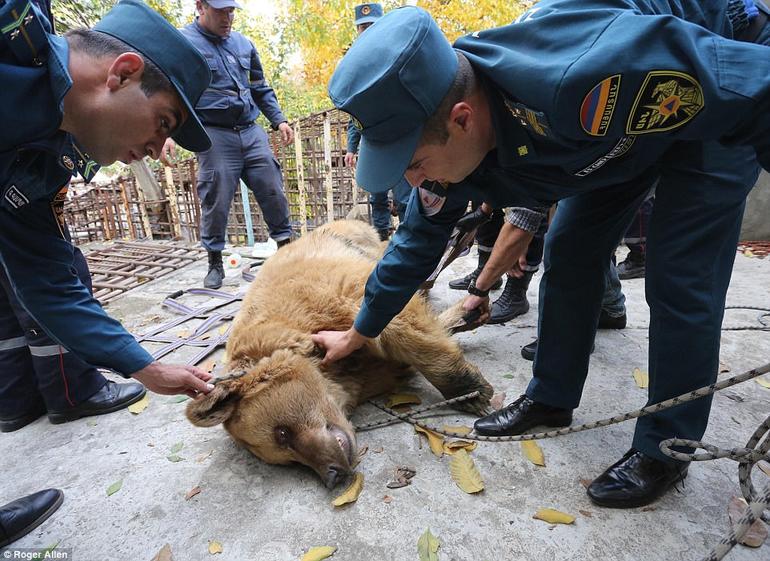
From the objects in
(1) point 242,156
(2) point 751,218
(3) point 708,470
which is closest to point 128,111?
(3) point 708,470

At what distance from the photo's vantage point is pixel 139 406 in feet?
11.3

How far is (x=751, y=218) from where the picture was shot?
6.98 meters

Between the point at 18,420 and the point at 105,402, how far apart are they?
604mm

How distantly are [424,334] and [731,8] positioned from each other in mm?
2320

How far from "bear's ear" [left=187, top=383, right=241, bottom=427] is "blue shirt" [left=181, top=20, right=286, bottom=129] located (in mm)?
4160

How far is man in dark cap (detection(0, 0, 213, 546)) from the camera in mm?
1684

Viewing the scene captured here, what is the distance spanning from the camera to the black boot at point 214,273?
6.15m

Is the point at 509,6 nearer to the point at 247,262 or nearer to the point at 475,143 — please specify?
the point at 247,262

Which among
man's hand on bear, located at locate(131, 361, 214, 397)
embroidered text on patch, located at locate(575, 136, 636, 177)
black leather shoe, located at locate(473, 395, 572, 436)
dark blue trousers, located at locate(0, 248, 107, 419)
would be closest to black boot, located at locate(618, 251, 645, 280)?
black leather shoe, located at locate(473, 395, 572, 436)

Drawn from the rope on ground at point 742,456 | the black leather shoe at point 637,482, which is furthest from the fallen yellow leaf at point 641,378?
the rope on ground at point 742,456

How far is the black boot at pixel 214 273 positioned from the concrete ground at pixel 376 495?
2948 millimetres

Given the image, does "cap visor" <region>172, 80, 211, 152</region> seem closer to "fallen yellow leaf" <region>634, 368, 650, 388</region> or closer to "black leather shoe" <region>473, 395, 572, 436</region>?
"black leather shoe" <region>473, 395, 572, 436</region>

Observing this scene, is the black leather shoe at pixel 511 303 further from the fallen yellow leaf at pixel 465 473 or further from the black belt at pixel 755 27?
the black belt at pixel 755 27

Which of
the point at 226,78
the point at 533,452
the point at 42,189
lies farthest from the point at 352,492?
the point at 226,78
